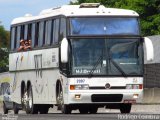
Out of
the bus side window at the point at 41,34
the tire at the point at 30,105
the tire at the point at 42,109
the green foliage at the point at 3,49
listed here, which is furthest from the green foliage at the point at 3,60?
the bus side window at the point at 41,34

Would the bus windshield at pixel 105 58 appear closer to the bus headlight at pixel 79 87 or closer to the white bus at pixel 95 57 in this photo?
the white bus at pixel 95 57

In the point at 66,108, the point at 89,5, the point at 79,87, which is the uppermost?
the point at 89,5

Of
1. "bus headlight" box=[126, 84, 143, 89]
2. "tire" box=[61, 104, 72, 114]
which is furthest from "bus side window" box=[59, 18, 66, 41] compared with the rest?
"bus headlight" box=[126, 84, 143, 89]

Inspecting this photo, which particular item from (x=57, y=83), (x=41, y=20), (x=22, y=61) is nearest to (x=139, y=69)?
(x=57, y=83)

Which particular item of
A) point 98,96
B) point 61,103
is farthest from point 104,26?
point 61,103

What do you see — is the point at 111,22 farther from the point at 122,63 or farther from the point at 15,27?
the point at 15,27

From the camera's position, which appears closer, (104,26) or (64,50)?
(64,50)

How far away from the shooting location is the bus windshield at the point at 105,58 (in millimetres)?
28594

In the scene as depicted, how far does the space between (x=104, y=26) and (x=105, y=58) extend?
4.11 ft

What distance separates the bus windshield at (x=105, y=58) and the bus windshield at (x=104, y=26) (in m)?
0.38

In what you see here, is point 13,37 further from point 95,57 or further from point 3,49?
point 3,49

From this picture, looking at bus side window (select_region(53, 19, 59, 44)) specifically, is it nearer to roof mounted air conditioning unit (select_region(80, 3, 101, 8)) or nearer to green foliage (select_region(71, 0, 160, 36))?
roof mounted air conditioning unit (select_region(80, 3, 101, 8))

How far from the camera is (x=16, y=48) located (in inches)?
1411

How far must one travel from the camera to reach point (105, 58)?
1131 inches
